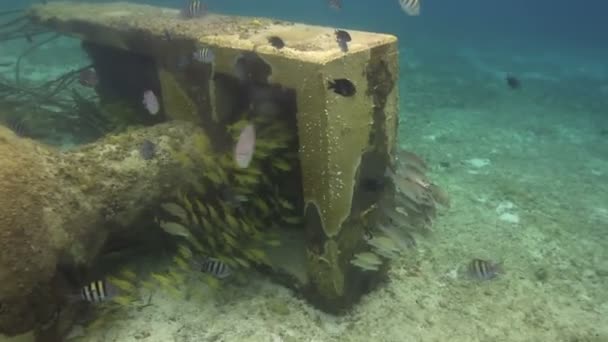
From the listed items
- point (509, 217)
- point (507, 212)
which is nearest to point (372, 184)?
point (509, 217)

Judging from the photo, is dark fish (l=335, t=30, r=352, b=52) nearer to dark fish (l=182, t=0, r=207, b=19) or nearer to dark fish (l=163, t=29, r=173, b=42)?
dark fish (l=163, t=29, r=173, b=42)

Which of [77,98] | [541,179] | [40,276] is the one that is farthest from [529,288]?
[77,98]

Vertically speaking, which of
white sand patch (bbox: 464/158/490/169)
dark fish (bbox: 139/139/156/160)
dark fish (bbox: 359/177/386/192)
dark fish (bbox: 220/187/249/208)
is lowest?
white sand patch (bbox: 464/158/490/169)

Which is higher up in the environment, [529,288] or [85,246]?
[85,246]

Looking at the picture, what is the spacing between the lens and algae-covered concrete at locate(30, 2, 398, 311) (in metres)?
4.09

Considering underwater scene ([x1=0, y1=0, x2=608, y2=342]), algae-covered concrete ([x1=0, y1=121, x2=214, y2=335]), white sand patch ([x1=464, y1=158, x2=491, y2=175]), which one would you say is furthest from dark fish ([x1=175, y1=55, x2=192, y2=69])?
white sand patch ([x1=464, y1=158, x2=491, y2=175])

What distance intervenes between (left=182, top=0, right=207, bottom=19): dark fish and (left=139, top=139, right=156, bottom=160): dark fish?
8.18ft

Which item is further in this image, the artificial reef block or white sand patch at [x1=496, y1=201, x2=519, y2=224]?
white sand patch at [x1=496, y1=201, x2=519, y2=224]

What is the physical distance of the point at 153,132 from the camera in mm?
5000

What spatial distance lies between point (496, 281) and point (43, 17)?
849 centimetres

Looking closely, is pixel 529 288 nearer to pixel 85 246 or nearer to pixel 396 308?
pixel 396 308

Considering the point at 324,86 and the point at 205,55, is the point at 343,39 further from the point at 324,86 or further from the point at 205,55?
the point at 205,55

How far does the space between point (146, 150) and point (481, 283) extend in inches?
155

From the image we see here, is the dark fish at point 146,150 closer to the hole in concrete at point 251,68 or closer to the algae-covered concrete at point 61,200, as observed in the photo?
the algae-covered concrete at point 61,200
